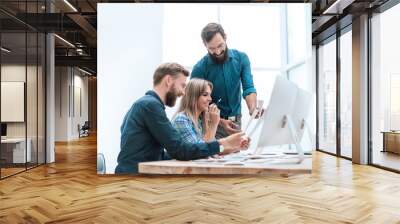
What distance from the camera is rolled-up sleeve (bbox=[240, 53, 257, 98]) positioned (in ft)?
20.4

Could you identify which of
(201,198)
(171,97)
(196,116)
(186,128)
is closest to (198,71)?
(171,97)

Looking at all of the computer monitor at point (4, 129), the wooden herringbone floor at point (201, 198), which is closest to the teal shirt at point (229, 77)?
the wooden herringbone floor at point (201, 198)

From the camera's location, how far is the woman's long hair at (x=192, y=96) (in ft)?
19.1

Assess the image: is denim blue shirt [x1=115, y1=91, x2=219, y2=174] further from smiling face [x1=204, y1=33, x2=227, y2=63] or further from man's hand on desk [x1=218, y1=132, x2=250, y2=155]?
smiling face [x1=204, y1=33, x2=227, y2=63]

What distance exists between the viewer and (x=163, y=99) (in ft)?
19.3

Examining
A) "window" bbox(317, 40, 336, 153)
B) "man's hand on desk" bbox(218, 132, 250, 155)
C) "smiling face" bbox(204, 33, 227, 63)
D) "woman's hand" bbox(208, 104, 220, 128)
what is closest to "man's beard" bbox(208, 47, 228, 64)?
"smiling face" bbox(204, 33, 227, 63)

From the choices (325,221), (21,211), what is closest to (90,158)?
(21,211)

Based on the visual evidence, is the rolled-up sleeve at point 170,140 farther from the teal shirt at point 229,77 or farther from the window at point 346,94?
the window at point 346,94

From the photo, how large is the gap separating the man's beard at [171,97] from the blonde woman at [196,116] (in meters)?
0.11

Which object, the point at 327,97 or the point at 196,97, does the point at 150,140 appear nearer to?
the point at 196,97

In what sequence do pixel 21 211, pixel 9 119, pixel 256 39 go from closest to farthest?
pixel 21 211
pixel 256 39
pixel 9 119

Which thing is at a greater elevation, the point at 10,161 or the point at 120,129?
the point at 120,129

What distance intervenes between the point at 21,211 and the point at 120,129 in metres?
2.14

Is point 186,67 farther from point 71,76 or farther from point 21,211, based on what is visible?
point 71,76
